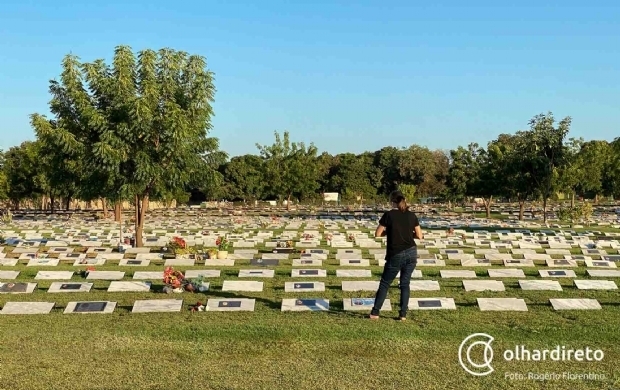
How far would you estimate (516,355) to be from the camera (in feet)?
26.1

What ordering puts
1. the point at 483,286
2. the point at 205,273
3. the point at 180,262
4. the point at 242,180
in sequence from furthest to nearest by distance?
the point at 242,180, the point at 180,262, the point at 205,273, the point at 483,286

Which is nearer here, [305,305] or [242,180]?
[305,305]

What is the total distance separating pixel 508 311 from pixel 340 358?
4.05 meters

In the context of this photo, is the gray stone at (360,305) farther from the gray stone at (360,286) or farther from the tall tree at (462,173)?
the tall tree at (462,173)

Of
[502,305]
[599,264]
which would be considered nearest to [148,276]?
[502,305]

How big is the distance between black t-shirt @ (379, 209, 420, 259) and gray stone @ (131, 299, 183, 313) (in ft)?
12.8

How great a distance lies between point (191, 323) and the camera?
9.99m

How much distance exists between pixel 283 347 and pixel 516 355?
9.51ft

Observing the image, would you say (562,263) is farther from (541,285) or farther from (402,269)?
(402,269)

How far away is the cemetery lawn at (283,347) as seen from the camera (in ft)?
22.9

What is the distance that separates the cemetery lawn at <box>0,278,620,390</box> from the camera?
275 inches

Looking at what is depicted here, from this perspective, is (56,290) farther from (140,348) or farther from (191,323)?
(140,348)

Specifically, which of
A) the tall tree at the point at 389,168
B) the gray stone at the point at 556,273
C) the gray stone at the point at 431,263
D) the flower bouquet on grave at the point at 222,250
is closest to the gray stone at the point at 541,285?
the gray stone at the point at 556,273

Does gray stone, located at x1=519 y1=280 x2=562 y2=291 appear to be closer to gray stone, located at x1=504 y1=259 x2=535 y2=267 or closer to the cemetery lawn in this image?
the cemetery lawn
